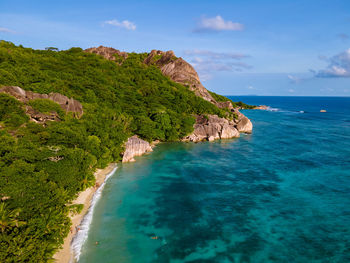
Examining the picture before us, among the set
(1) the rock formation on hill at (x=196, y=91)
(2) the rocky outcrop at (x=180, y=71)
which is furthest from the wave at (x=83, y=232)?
(2) the rocky outcrop at (x=180, y=71)

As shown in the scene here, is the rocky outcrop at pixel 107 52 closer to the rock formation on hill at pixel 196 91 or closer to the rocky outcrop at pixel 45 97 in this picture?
the rock formation on hill at pixel 196 91

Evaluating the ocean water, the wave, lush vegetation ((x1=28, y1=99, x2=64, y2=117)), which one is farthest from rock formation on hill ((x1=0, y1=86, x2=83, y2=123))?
the wave

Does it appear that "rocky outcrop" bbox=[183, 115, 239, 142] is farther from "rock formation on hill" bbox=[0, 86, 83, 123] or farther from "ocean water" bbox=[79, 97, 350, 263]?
"rock formation on hill" bbox=[0, 86, 83, 123]

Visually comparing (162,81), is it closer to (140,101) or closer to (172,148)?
(140,101)

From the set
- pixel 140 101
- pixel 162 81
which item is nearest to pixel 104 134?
pixel 140 101

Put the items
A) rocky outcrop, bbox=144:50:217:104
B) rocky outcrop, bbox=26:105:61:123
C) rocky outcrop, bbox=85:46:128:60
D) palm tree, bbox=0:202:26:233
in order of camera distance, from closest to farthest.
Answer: palm tree, bbox=0:202:26:233 < rocky outcrop, bbox=26:105:61:123 < rocky outcrop, bbox=144:50:217:104 < rocky outcrop, bbox=85:46:128:60

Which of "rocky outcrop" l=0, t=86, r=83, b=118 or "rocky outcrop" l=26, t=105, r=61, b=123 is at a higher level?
"rocky outcrop" l=0, t=86, r=83, b=118

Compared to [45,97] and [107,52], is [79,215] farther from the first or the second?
[107,52]
